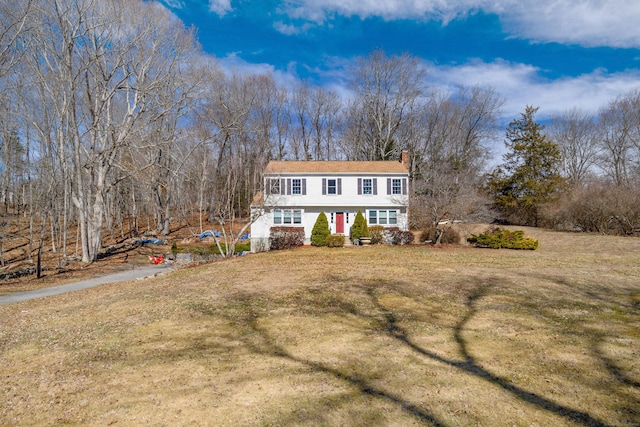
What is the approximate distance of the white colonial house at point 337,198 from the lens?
22922 mm

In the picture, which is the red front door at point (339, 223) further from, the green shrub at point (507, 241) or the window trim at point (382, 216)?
the green shrub at point (507, 241)

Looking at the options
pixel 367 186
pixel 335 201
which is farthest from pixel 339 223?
pixel 367 186

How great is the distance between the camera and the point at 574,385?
4.14 metres

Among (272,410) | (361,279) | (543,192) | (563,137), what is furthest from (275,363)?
(563,137)

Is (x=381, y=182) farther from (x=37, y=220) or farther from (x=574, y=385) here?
(x=37, y=220)

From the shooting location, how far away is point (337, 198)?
75.8 ft

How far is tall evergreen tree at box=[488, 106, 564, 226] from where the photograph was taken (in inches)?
1101

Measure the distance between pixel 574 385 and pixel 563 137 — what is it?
150 ft

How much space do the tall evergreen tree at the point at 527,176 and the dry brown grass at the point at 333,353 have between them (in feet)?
66.4

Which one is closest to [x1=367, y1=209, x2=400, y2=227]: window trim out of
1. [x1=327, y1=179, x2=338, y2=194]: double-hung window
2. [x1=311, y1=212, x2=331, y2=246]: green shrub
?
[x1=327, y1=179, x2=338, y2=194]: double-hung window

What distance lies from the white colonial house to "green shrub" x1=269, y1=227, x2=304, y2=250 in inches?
85.9

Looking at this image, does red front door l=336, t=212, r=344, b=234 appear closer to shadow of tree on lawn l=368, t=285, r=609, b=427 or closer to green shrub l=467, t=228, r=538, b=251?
green shrub l=467, t=228, r=538, b=251

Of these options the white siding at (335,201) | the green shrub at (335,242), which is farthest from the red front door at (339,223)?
the green shrub at (335,242)

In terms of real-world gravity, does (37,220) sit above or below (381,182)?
below
